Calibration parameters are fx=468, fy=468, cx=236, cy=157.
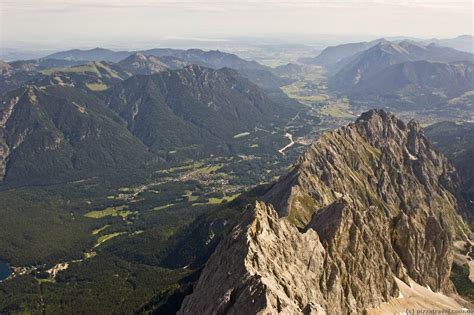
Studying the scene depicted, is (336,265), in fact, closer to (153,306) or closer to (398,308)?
(398,308)

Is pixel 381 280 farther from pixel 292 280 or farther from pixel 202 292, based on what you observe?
pixel 202 292

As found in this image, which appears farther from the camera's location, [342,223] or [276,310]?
[342,223]

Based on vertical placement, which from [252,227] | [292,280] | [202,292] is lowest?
[202,292]

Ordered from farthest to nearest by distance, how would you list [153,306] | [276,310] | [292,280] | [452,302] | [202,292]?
[153,306] < [452,302] < [202,292] < [292,280] < [276,310]

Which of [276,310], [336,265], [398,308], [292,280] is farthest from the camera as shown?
[398,308]

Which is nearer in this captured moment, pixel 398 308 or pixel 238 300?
pixel 238 300

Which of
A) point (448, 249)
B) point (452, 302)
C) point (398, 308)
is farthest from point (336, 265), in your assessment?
point (448, 249)

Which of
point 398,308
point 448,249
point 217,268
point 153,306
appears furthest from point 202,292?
point 448,249

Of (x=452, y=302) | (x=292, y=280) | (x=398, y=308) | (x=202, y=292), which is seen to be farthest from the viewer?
(x=452, y=302)

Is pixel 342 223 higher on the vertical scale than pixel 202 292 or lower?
higher
